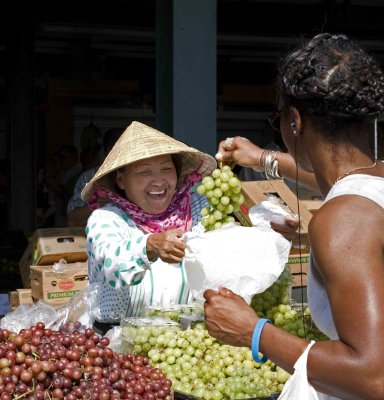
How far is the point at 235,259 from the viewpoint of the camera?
2.97 m

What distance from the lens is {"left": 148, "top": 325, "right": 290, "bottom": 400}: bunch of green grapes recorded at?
285cm

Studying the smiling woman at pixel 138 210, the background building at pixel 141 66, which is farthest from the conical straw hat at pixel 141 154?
the background building at pixel 141 66

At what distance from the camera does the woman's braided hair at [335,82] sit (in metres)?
1.87

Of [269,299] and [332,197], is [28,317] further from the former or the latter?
[332,197]

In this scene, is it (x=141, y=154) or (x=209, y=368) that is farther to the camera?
(x=141, y=154)

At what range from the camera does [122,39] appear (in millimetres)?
10594

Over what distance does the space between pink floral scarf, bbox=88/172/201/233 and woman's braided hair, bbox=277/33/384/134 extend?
1637mm

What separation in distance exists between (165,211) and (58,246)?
1746 mm

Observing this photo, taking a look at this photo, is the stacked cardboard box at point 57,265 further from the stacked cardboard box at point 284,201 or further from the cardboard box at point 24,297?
the stacked cardboard box at point 284,201

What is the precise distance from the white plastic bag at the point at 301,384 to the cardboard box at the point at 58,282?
310cm

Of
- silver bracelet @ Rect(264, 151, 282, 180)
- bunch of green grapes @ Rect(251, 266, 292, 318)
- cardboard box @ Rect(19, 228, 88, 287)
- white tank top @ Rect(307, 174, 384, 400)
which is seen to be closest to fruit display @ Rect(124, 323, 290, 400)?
bunch of green grapes @ Rect(251, 266, 292, 318)

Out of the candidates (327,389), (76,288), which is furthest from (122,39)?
(327,389)

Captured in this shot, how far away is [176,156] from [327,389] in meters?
2.04

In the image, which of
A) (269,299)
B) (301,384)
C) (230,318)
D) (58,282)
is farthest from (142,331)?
(58,282)
